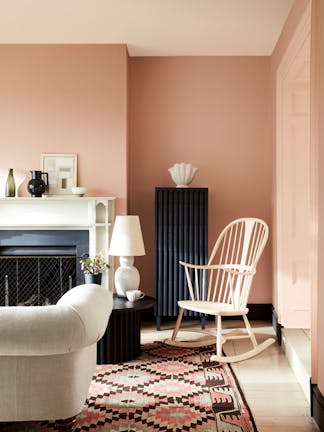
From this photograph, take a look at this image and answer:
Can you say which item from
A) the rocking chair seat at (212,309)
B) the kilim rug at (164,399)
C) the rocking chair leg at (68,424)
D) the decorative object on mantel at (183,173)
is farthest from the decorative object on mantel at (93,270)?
the rocking chair leg at (68,424)

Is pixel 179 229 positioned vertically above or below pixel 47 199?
below

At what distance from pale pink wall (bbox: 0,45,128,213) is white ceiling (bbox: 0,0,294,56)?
0.16 m

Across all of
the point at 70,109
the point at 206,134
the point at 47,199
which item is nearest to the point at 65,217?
the point at 47,199

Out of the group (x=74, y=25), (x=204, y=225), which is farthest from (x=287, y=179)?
(x=74, y=25)

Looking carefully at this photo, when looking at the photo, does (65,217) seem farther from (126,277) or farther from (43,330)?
(43,330)

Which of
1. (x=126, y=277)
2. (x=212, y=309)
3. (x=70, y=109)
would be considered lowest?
(x=212, y=309)

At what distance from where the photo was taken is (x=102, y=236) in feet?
16.7

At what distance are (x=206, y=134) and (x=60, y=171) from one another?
157 centimetres

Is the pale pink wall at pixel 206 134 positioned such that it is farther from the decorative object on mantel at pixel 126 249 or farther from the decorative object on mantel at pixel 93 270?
the decorative object on mantel at pixel 93 270

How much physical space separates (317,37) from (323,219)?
3.46ft

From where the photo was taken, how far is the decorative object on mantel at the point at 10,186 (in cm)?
499

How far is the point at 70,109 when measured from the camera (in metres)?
5.16

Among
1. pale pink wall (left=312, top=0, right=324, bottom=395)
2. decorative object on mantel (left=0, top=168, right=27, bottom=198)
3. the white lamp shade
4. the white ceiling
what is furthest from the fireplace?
pale pink wall (left=312, top=0, right=324, bottom=395)

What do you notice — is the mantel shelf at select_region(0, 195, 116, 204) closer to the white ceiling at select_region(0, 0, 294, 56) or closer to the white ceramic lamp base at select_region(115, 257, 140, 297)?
the white ceramic lamp base at select_region(115, 257, 140, 297)
